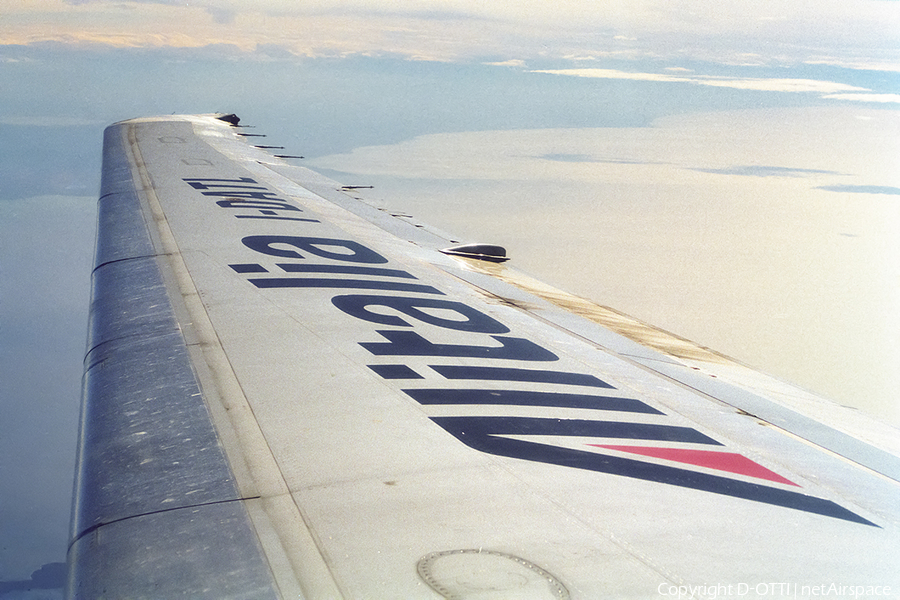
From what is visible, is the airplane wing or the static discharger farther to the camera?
the static discharger

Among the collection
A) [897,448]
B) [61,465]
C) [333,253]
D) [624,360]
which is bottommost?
[61,465]

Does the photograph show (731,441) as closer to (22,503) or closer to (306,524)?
(306,524)

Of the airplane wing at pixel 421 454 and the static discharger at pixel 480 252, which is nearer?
the airplane wing at pixel 421 454

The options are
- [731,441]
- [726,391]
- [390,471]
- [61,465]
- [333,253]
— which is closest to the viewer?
[390,471]

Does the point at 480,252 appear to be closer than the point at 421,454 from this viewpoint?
No

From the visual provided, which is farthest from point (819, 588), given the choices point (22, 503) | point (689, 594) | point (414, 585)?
point (22, 503)

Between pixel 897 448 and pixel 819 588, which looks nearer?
pixel 819 588

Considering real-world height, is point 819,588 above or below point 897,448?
above

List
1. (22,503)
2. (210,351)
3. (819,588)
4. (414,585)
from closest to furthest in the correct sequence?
1. (414,585)
2. (819,588)
3. (210,351)
4. (22,503)
